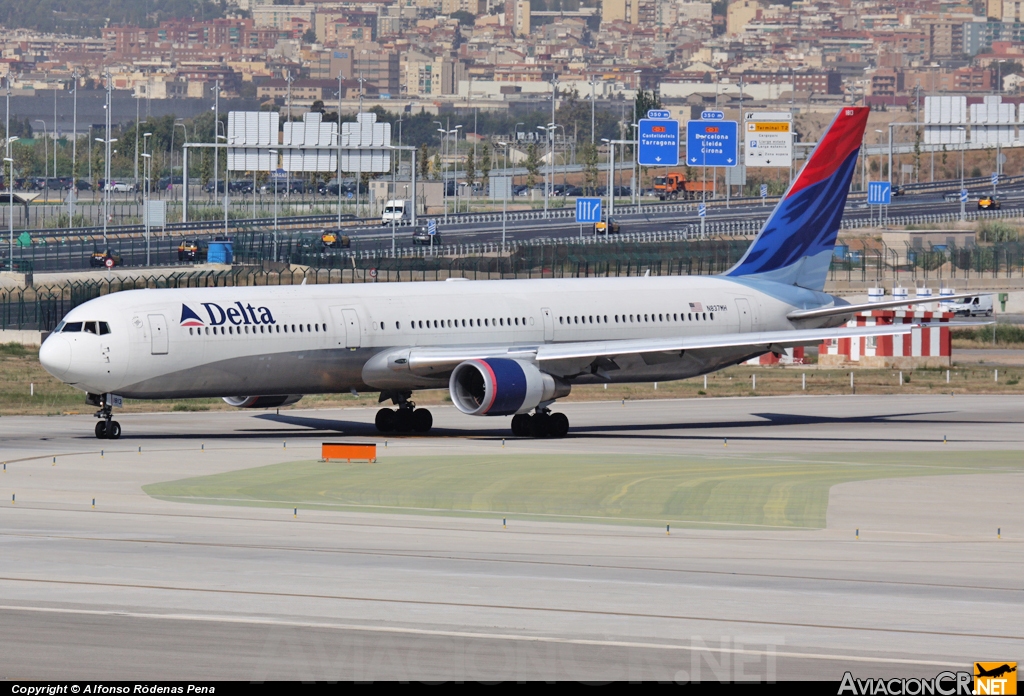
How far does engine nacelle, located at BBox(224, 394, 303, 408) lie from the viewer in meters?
48.5

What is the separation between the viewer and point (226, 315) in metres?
44.7

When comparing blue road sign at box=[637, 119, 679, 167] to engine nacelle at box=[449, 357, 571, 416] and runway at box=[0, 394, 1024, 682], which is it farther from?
runway at box=[0, 394, 1024, 682]

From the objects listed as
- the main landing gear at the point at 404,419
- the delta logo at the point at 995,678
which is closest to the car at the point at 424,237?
the main landing gear at the point at 404,419

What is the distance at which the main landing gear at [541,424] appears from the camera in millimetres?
47656

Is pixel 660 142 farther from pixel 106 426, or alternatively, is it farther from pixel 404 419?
pixel 106 426

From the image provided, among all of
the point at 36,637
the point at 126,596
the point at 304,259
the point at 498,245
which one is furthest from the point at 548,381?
the point at 498,245

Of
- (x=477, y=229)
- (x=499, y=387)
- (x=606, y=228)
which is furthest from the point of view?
(x=477, y=229)

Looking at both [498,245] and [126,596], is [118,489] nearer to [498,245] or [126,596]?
[126,596]

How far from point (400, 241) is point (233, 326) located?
10126 centimetres

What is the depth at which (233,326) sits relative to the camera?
44.5 m

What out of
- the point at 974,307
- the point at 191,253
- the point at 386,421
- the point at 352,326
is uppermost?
the point at 191,253

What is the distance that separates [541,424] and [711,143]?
9117 cm

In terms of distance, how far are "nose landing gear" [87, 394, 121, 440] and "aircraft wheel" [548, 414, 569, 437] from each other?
485 inches

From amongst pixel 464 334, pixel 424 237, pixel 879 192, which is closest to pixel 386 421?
pixel 464 334
